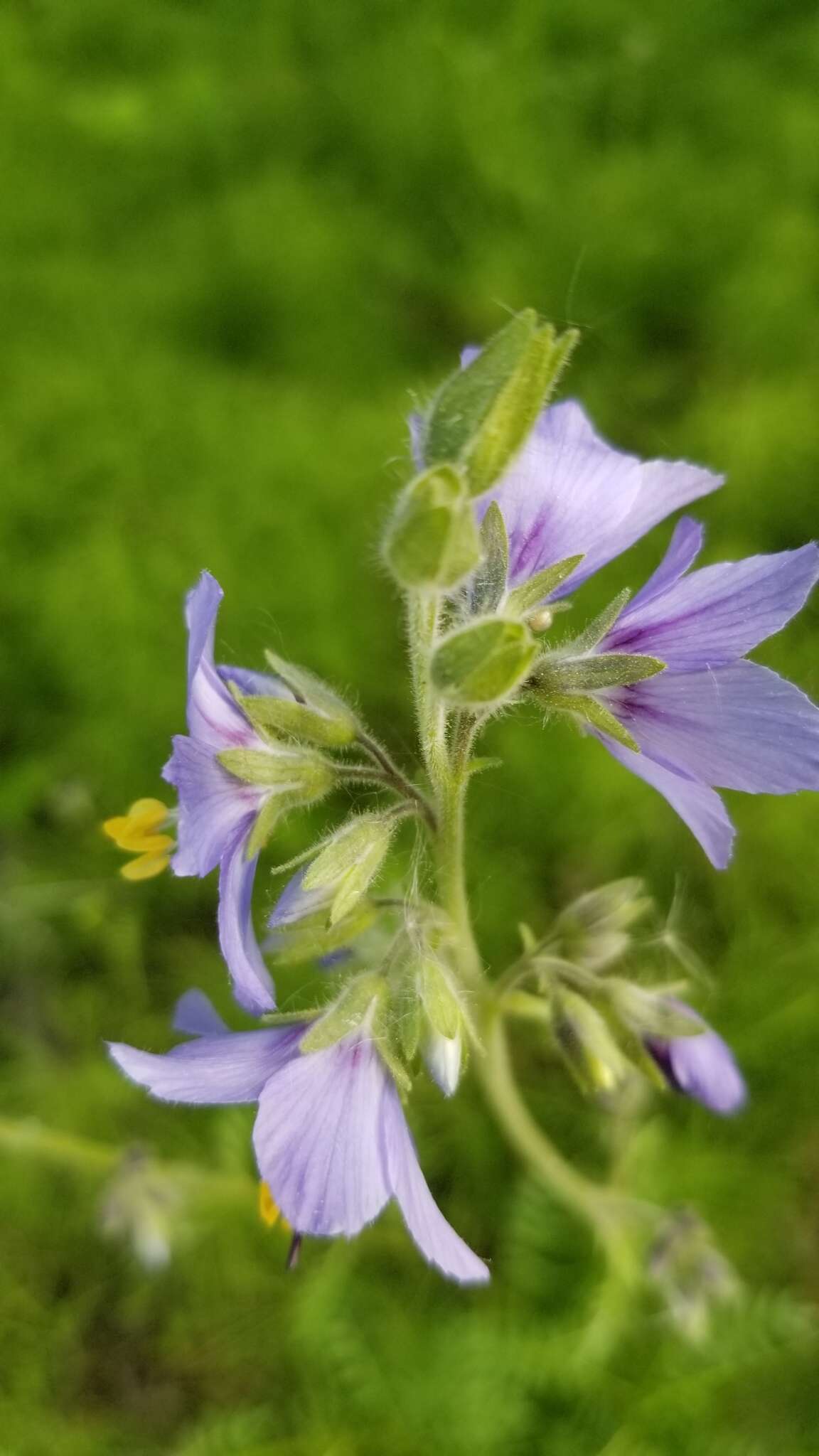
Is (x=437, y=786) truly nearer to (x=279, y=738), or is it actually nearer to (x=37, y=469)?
(x=279, y=738)

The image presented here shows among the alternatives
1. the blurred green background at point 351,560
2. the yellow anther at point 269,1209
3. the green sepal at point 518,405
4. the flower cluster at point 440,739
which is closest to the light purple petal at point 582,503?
the flower cluster at point 440,739

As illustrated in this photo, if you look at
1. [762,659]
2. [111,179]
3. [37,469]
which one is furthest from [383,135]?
[762,659]

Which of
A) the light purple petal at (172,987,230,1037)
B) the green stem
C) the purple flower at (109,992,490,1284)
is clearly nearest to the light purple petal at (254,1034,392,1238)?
the purple flower at (109,992,490,1284)

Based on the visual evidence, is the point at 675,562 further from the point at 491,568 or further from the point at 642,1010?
the point at 642,1010

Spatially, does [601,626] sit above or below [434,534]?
below

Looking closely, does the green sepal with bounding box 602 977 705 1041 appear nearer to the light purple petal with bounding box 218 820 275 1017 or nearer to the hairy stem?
the hairy stem

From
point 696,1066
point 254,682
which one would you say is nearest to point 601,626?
point 254,682
